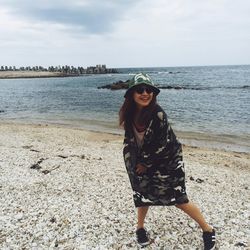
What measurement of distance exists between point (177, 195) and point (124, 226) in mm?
1632

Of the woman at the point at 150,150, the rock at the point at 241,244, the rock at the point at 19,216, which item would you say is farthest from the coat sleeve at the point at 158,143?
the rock at the point at 19,216

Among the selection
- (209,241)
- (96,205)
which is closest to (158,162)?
(209,241)

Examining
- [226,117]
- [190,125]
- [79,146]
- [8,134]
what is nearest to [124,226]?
[79,146]

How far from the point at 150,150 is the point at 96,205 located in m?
2.79

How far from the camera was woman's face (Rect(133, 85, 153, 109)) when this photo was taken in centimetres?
419

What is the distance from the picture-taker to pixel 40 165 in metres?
9.77

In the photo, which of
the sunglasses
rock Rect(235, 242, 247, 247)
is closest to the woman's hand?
the sunglasses

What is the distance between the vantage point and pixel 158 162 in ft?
14.3

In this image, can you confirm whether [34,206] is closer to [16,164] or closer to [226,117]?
[16,164]

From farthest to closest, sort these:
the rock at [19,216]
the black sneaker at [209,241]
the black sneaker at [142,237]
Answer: the rock at [19,216] → the black sneaker at [142,237] → the black sneaker at [209,241]

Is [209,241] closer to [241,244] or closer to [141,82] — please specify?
[241,244]

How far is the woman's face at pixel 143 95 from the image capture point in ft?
13.8

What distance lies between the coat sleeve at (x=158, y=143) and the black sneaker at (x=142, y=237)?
142 cm

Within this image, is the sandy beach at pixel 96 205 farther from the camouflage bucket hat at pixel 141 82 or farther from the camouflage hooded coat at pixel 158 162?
the camouflage bucket hat at pixel 141 82
